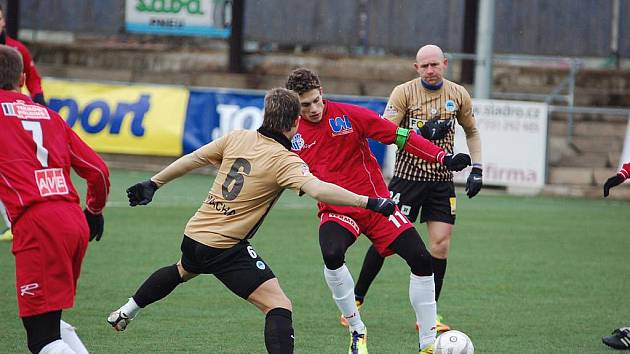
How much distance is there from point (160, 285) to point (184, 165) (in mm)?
754

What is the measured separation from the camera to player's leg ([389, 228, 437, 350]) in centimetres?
778

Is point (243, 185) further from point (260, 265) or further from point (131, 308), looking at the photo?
point (131, 308)

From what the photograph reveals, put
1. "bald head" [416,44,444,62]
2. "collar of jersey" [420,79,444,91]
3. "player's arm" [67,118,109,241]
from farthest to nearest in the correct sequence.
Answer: "collar of jersey" [420,79,444,91]
"bald head" [416,44,444,62]
"player's arm" [67,118,109,241]

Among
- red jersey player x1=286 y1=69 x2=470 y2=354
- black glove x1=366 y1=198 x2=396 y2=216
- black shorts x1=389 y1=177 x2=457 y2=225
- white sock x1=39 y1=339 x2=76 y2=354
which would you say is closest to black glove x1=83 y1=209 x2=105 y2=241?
white sock x1=39 y1=339 x2=76 y2=354

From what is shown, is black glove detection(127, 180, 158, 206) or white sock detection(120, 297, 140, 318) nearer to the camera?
black glove detection(127, 180, 158, 206)

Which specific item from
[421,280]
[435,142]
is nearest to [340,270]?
[421,280]

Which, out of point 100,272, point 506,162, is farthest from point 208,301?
point 506,162

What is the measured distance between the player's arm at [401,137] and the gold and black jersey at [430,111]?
0.94 metres

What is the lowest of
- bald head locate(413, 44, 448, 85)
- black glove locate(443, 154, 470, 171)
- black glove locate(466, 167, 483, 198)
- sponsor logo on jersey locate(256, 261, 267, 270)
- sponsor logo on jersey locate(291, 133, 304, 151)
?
sponsor logo on jersey locate(256, 261, 267, 270)

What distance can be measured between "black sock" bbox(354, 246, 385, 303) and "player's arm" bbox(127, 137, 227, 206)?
2.36 meters

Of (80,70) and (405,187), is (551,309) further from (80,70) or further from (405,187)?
(80,70)

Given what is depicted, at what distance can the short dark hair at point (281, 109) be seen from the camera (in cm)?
666

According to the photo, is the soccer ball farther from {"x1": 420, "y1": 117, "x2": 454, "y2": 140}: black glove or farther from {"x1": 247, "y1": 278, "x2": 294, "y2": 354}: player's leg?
{"x1": 420, "y1": 117, "x2": 454, "y2": 140}: black glove

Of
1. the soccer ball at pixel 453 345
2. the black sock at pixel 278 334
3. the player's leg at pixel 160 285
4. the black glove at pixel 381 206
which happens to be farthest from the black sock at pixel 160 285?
the soccer ball at pixel 453 345
